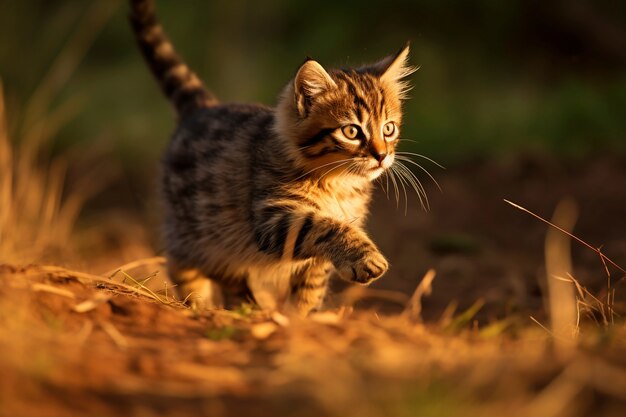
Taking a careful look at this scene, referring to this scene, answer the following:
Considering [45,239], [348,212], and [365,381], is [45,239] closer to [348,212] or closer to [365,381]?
[348,212]

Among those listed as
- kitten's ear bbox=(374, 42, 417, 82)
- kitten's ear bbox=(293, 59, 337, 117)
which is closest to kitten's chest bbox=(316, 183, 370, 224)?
kitten's ear bbox=(293, 59, 337, 117)

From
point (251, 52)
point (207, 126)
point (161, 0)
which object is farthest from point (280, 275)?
point (161, 0)

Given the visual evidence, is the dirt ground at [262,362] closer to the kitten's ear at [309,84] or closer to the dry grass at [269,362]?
the dry grass at [269,362]

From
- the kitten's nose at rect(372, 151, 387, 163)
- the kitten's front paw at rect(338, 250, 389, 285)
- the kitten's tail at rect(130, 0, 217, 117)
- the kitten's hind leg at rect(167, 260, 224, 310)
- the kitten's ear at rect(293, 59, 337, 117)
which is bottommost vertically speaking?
the kitten's front paw at rect(338, 250, 389, 285)

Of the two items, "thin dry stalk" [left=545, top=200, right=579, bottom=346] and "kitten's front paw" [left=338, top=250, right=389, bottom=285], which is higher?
"kitten's front paw" [left=338, top=250, right=389, bottom=285]

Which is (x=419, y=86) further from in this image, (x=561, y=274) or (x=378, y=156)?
(x=378, y=156)

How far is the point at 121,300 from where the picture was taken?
243cm

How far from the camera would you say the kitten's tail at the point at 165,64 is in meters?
4.51

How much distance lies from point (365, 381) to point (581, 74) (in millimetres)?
7236

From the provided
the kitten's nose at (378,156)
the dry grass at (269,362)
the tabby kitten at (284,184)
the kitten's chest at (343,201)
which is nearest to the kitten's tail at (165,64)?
the tabby kitten at (284,184)

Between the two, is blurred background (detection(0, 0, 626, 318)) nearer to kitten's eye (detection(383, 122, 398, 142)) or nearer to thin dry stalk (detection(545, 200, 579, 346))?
thin dry stalk (detection(545, 200, 579, 346))

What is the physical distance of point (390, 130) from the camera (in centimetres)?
374

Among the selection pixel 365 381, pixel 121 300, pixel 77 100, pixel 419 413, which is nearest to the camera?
pixel 419 413

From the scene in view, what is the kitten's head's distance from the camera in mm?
3521
